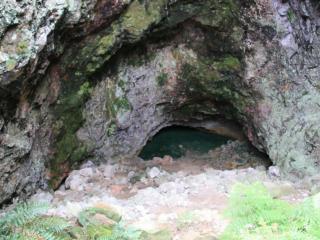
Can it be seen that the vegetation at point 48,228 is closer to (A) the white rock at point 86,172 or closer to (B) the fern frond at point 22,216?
(B) the fern frond at point 22,216

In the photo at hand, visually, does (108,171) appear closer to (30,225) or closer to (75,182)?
(75,182)

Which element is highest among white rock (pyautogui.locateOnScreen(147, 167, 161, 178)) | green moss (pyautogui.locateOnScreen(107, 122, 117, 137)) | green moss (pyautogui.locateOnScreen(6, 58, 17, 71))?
green moss (pyautogui.locateOnScreen(6, 58, 17, 71))

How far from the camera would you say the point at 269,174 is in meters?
7.45

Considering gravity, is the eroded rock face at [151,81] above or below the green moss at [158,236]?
above

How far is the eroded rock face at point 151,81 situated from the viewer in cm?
639

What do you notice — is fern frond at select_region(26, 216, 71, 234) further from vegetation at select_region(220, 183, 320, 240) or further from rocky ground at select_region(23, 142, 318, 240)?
vegetation at select_region(220, 183, 320, 240)

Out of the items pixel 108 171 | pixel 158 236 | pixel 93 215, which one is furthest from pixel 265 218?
pixel 108 171

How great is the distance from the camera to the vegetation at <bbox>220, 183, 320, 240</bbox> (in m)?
4.77

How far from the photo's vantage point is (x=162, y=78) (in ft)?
29.2

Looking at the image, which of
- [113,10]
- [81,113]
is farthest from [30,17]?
[81,113]

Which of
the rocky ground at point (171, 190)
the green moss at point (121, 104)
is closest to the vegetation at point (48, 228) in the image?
the rocky ground at point (171, 190)

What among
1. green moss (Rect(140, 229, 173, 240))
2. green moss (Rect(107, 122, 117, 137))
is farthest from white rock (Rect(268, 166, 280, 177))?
green moss (Rect(107, 122, 117, 137))

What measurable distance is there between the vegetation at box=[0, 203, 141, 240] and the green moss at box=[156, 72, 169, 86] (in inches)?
159

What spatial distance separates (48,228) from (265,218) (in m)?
2.25
